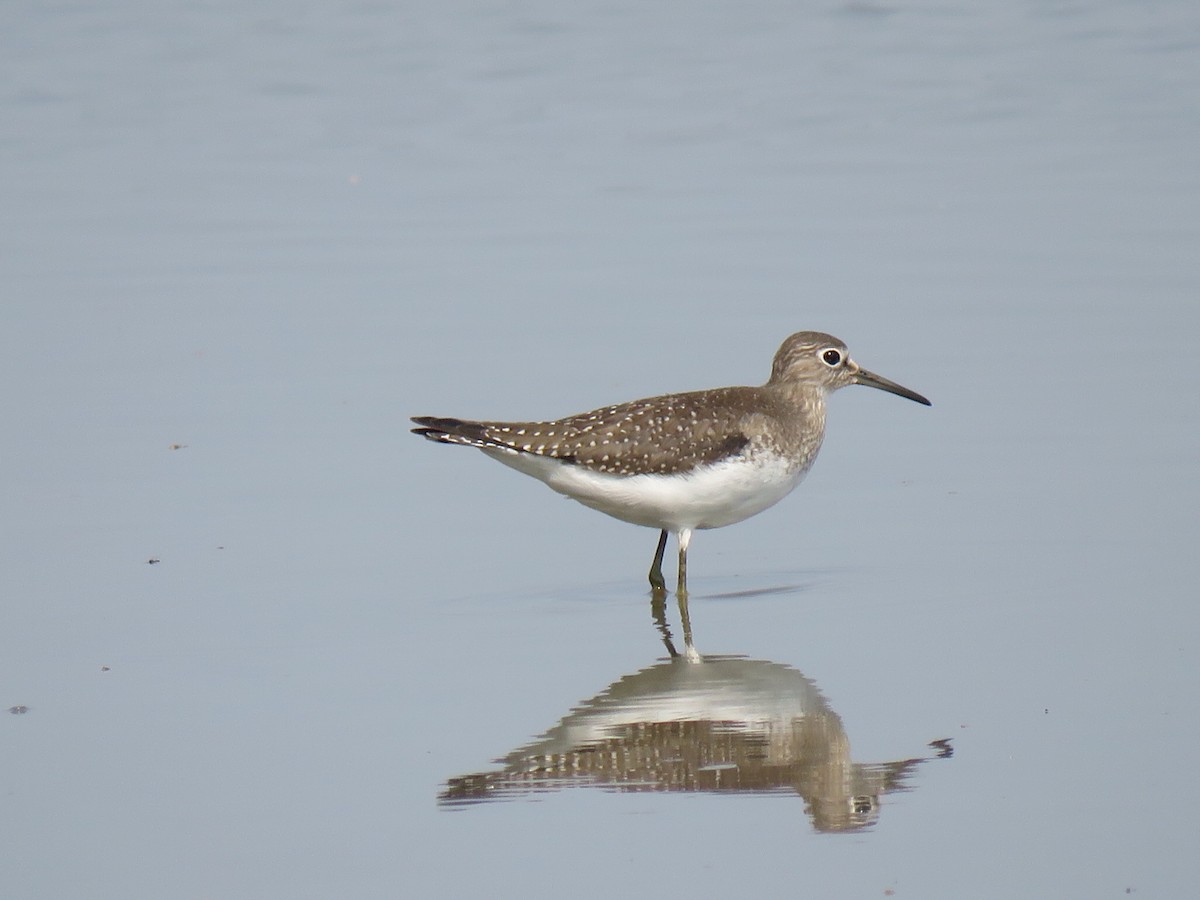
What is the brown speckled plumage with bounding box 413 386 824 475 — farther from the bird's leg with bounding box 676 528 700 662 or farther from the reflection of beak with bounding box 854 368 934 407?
the reflection of beak with bounding box 854 368 934 407

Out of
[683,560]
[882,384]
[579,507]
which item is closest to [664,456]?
[683,560]

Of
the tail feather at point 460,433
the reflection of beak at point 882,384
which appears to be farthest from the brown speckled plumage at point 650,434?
the reflection of beak at point 882,384

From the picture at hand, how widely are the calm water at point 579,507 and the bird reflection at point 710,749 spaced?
22 millimetres

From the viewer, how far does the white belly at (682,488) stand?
8.84m

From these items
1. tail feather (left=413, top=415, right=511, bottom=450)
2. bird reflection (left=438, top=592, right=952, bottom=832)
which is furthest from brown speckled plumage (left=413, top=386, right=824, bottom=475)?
bird reflection (left=438, top=592, right=952, bottom=832)

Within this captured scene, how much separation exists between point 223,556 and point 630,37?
1200 cm

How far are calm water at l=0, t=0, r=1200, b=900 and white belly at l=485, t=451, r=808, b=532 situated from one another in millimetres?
287

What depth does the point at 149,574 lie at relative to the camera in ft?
28.7

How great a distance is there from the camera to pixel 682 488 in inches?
348

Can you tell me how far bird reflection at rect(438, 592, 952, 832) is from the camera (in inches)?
257

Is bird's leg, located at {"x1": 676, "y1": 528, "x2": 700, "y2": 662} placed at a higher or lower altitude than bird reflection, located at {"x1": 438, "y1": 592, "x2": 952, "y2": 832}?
higher

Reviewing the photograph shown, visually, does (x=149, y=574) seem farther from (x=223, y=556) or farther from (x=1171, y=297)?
(x=1171, y=297)

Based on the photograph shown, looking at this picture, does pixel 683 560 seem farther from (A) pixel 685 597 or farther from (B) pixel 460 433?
(B) pixel 460 433

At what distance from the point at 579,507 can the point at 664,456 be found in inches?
44.6
